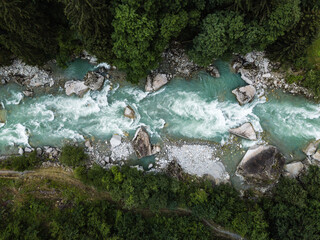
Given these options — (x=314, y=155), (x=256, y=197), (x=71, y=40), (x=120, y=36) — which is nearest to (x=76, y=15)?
(x=120, y=36)

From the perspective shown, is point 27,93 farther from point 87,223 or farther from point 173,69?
point 173,69

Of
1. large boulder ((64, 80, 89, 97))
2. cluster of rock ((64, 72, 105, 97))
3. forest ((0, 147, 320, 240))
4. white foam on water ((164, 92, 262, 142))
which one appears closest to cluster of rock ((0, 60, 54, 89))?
large boulder ((64, 80, 89, 97))

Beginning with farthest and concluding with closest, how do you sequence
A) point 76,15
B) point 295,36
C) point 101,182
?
point 101,182 < point 295,36 < point 76,15

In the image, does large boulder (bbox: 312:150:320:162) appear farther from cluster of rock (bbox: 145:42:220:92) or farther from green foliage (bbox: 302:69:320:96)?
cluster of rock (bbox: 145:42:220:92)

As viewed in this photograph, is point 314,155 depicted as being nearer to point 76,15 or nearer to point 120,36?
point 120,36

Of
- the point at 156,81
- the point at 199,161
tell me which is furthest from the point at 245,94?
the point at 156,81

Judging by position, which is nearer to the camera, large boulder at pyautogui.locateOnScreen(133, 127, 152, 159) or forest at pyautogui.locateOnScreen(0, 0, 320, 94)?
forest at pyautogui.locateOnScreen(0, 0, 320, 94)

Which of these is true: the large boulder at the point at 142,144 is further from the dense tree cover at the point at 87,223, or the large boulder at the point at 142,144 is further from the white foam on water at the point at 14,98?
the white foam on water at the point at 14,98
